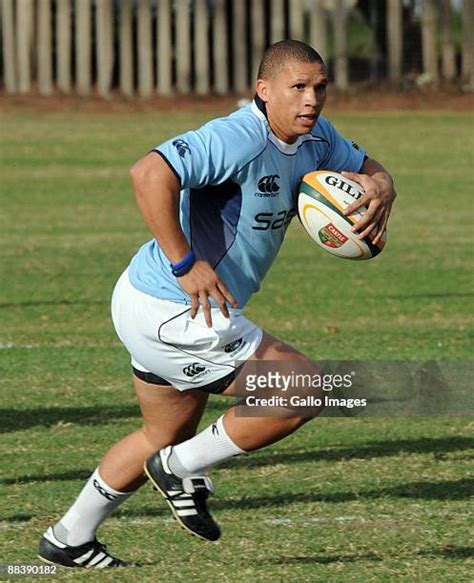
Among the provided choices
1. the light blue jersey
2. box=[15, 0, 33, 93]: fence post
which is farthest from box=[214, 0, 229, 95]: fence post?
the light blue jersey

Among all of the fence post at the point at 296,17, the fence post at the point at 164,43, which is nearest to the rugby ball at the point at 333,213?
the fence post at the point at 164,43

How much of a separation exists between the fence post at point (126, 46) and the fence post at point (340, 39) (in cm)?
328

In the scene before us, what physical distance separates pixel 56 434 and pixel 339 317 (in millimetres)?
4432

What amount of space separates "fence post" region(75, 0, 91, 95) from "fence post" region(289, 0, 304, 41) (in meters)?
3.21

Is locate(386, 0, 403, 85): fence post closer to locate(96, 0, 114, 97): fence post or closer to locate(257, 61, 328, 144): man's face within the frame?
locate(96, 0, 114, 97): fence post

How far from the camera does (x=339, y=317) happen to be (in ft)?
42.1

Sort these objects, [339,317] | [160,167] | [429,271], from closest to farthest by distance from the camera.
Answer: [160,167] → [339,317] → [429,271]

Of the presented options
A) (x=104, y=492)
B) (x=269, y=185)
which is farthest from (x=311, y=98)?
(x=104, y=492)

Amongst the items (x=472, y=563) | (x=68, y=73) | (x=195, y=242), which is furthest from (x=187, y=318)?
(x=68, y=73)

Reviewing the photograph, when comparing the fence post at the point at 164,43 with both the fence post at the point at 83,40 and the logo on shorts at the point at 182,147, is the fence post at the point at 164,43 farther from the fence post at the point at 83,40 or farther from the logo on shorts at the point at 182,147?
the logo on shorts at the point at 182,147

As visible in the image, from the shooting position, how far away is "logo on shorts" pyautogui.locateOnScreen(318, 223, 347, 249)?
6.42 meters

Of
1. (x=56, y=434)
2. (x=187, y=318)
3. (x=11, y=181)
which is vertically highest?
(x=187, y=318)

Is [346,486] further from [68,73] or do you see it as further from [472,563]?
[68,73]

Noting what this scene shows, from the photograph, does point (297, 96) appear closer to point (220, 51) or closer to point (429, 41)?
point (220, 51)
